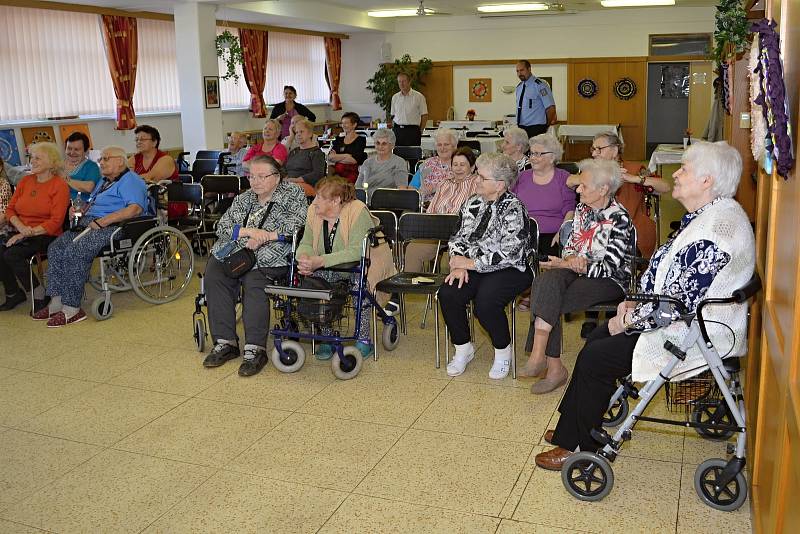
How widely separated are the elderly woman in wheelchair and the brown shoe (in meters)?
0.13

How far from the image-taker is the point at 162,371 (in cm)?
461

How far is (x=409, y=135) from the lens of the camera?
38.2 ft

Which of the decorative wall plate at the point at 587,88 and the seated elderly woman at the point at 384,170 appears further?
the decorative wall plate at the point at 587,88

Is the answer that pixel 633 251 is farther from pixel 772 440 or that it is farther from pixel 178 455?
pixel 178 455

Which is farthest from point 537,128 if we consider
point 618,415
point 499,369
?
point 618,415

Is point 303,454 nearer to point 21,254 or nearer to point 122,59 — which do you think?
point 21,254

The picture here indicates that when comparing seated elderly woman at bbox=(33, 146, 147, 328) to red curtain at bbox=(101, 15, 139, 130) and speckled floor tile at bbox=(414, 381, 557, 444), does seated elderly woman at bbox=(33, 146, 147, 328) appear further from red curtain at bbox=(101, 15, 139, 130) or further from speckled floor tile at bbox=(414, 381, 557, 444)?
red curtain at bbox=(101, 15, 139, 130)

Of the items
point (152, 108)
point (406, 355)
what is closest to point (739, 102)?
point (406, 355)

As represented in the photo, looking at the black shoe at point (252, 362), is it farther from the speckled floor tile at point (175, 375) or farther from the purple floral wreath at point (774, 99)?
the purple floral wreath at point (774, 99)

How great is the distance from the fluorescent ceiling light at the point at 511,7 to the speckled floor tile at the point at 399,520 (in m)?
11.7

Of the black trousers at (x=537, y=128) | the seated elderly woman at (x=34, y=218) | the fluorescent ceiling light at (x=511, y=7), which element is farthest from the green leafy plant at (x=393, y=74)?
the seated elderly woman at (x=34, y=218)

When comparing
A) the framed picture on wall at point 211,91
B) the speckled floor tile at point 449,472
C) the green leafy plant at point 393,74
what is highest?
the green leafy plant at point 393,74

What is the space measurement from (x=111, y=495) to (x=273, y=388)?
4.02ft

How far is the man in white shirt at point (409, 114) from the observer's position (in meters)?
11.4
